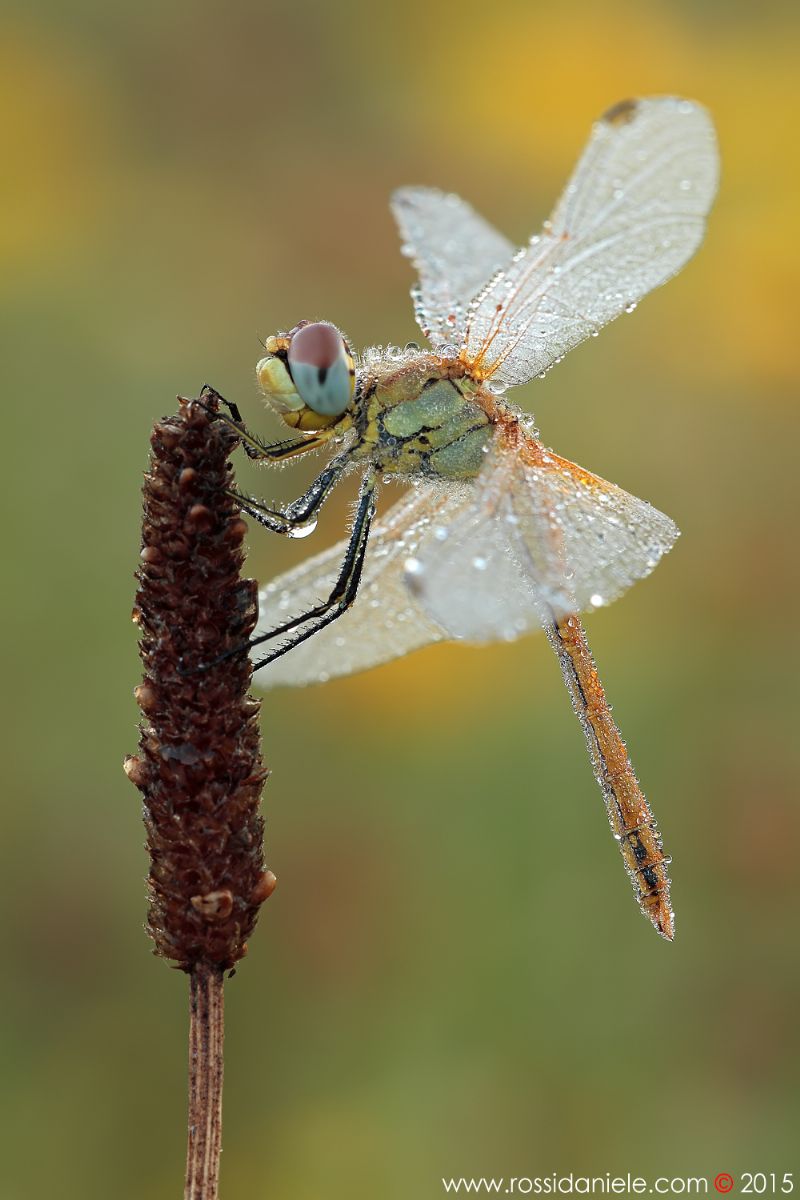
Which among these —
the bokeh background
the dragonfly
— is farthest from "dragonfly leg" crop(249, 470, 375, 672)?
the bokeh background

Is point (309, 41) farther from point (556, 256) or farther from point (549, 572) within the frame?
point (549, 572)

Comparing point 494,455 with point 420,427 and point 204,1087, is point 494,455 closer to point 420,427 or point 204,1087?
point 420,427

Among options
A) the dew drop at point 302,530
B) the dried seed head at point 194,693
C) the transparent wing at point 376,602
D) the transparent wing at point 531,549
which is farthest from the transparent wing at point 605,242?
the dried seed head at point 194,693

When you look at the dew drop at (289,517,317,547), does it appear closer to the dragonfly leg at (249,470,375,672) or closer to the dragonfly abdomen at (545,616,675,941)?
the dragonfly leg at (249,470,375,672)

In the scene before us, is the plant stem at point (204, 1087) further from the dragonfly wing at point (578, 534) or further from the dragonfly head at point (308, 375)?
the dragonfly head at point (308, 375)

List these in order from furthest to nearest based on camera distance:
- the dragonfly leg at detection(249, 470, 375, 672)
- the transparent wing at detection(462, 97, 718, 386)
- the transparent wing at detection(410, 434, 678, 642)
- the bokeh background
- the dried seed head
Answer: the bokeh background → the transparent wing at detection(462, 97, 718, 386) → the dragonfly leg at detection(249, 470, 375, 672) → the transparent wing at detection(410, 434, 678, 642) → the dried seed head

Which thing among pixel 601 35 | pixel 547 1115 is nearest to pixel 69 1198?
pixel 547 1115

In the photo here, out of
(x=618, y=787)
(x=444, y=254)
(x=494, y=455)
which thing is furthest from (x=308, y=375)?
(x=618, y=787)
